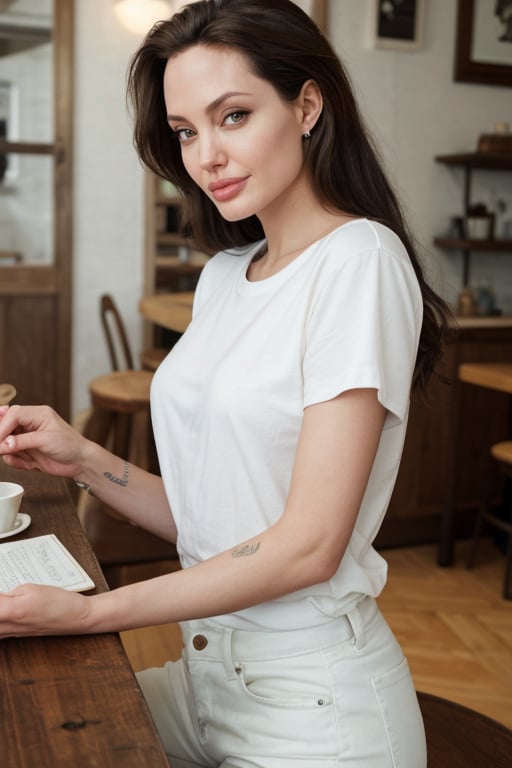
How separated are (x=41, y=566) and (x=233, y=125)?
544 mm

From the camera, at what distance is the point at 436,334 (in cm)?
117

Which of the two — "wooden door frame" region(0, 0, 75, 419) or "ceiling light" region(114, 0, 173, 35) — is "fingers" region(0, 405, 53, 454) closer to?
"wooden door frame" region(0, 0, 75, 419)

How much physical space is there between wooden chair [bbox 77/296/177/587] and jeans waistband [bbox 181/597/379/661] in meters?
1.58

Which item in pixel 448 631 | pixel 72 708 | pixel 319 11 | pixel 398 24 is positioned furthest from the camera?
pixel 398 24

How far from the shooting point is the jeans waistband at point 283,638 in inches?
40.4

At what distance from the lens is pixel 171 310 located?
3.63 meters

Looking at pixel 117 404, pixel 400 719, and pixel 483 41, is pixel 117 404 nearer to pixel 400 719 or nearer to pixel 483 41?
pixel 400 719

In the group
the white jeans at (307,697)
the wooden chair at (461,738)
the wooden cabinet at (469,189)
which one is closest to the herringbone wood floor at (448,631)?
the wooden chair at (461,738)

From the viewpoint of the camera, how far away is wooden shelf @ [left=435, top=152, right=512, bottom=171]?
13.4 feet

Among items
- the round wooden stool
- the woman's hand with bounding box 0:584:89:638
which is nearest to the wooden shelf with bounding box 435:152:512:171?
the round wooden stool

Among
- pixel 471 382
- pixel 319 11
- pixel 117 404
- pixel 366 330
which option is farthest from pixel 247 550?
pixel 319 11

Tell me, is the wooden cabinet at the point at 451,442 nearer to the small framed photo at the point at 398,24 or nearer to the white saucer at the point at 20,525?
the small framed photo at the point at 398,24

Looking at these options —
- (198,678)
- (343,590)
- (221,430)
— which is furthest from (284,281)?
(198,678)

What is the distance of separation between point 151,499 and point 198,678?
297 millimetres
